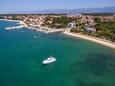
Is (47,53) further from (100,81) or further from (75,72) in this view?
(100,81)

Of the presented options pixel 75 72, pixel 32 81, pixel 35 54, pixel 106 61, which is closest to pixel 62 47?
pixel 35 54

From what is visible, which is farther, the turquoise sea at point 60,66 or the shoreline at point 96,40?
the shoreline at point 96,40

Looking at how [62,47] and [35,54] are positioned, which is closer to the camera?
[35,54]

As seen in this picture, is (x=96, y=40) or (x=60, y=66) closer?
(x=60, y=66)

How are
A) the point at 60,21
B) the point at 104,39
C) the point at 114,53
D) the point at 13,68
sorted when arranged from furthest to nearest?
the point at 60,21, the point at 104,39, the point at 114,53, the point at 13,68

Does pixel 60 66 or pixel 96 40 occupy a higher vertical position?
pixel 96 40

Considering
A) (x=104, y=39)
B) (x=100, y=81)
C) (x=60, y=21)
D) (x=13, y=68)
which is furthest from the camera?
(x=60, y=21)

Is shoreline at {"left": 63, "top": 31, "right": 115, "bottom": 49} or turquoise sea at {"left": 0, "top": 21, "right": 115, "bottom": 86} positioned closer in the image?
turquoise sea at {"left": 0, "top": 21, "right": 115, "bottom": 86}

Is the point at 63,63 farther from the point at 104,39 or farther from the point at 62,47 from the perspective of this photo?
the point at 104,39
